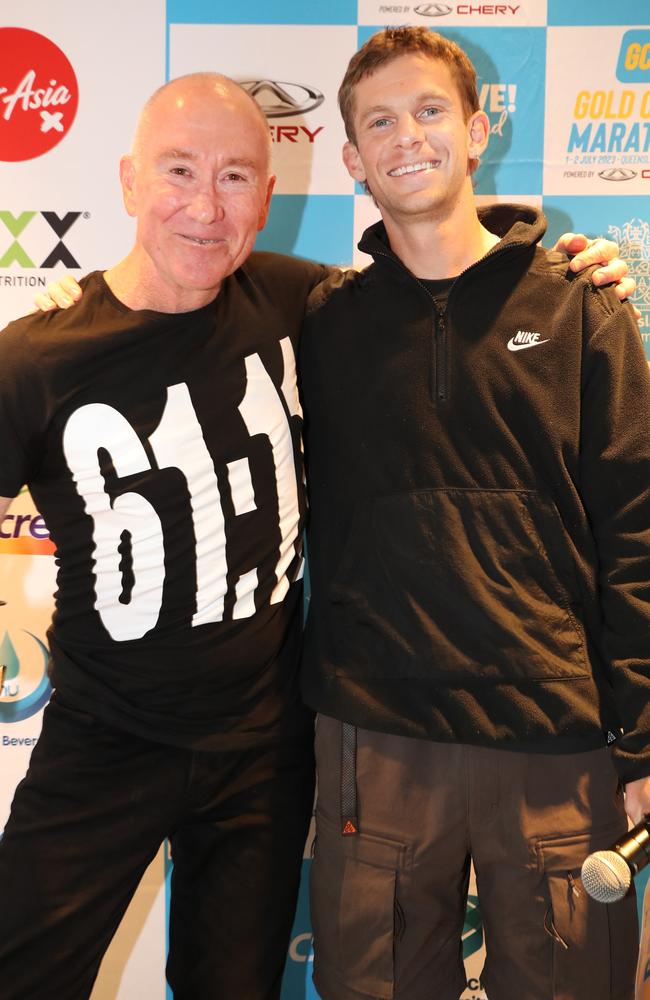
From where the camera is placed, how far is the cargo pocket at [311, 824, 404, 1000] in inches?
59.7

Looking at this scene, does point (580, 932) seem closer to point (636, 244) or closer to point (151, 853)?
point (151, 853)

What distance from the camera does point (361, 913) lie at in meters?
1.52

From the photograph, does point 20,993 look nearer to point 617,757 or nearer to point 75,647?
point 75,647

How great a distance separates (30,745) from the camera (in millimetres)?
2162

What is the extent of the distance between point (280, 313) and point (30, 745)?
119 centimetres

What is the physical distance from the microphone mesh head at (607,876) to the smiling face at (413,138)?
1.00 metres

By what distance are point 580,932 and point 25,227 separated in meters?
1.79

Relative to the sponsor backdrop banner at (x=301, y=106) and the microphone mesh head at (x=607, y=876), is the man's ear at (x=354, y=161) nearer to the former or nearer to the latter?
the sponsor backdrop banner at (x=301, y=106)

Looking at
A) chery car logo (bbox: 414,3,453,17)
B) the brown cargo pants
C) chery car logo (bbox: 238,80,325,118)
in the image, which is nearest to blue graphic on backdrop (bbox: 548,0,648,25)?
chery car logo (bbox: 414,3,453,17)

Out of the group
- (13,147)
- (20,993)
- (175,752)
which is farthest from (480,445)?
(13,147)

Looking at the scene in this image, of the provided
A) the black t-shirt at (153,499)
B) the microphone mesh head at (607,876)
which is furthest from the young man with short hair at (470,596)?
the microphone mesh head at (607,876)

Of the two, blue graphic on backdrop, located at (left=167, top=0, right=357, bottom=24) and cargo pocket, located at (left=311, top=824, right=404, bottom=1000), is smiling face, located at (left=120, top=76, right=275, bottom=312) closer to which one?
blue graphic on backdrop, located at (left=167, top=0, right=357, bottom=24)

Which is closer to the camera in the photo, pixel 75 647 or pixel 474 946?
pixel 75 647

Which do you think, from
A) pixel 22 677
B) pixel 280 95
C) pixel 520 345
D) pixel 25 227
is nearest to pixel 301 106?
pixel 280 95
